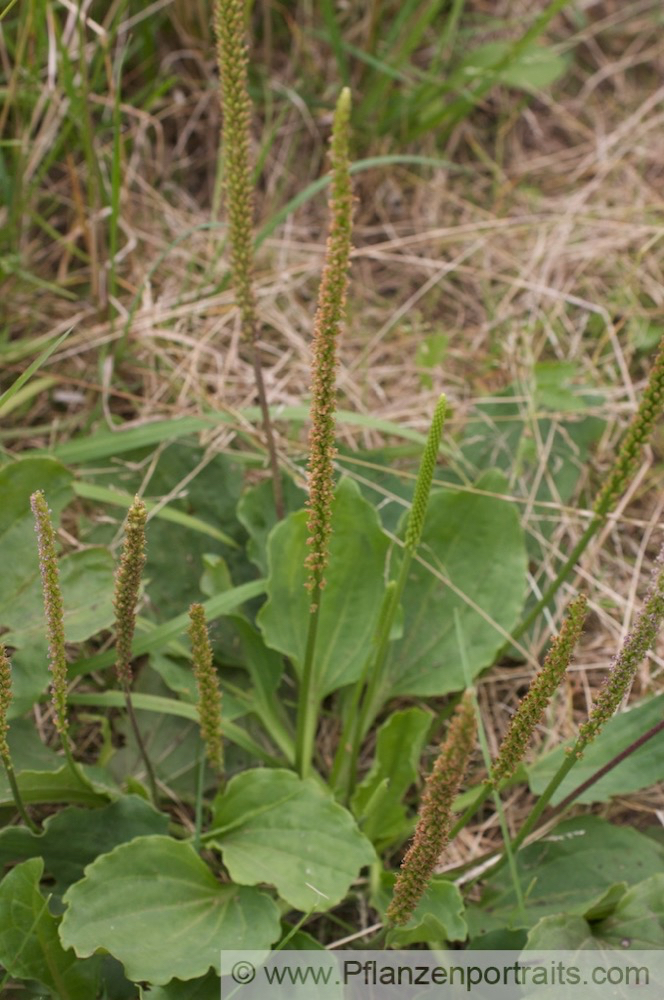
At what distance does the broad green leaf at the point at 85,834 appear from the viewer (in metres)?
2.14

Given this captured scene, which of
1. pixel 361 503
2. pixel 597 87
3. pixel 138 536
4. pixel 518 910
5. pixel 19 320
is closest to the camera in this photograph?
pixel 138 536

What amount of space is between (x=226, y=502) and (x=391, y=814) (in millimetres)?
977

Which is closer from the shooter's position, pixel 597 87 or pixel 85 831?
pixel 85 831

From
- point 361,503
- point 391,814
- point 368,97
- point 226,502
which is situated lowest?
point 391,814

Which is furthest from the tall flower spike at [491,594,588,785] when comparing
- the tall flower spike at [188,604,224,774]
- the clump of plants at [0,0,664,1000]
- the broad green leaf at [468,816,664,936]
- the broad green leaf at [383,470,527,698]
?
the broad green leaf at [383,470,527,698]

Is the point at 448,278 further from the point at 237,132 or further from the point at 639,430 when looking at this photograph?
the point at 639,430

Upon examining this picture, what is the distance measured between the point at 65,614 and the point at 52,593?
0.68 metres

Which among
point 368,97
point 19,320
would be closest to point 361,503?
point 19,320

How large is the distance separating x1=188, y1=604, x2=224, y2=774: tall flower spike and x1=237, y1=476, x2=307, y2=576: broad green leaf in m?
0.73

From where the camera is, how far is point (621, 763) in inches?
93.0

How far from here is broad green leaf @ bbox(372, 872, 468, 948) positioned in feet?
6.16

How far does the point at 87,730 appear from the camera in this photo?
261 cm

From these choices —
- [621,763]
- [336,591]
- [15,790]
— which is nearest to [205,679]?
[15,790]

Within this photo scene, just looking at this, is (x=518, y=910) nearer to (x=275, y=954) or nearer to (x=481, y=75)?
(x=275, y=954)
